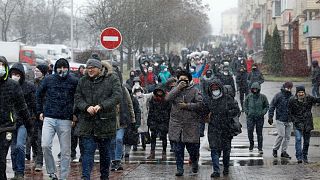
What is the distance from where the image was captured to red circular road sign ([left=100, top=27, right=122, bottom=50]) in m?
21.5

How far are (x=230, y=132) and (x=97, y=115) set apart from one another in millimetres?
3154

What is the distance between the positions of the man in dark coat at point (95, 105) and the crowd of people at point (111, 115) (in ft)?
0.05

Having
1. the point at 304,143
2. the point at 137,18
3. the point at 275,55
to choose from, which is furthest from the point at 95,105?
the point at 275,55

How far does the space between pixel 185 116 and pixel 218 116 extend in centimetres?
59

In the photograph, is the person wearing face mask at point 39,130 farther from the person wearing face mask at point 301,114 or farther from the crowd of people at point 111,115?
the person wearing face mask at point 301,114

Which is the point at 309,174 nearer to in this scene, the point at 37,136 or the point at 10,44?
the point at 37,136

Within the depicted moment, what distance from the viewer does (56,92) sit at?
37.7ft

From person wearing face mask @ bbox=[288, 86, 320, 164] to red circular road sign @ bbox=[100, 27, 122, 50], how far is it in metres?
7.30

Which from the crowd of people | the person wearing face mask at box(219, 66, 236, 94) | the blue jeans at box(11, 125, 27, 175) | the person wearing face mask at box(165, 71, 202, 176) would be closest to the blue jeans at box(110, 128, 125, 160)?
the crowd of people

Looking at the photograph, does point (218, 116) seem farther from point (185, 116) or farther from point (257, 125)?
point (257, 125)

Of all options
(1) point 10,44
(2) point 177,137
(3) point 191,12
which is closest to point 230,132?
(2) point 177,137

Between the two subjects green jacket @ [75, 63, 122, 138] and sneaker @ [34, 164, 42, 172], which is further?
sneaker @ [34, 164, 42, 172]

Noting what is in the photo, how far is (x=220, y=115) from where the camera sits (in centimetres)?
1309

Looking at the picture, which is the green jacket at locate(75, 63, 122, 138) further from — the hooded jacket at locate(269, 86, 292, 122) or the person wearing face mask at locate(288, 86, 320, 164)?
the hooded jacket at locate(269, 86, 292, 122)
